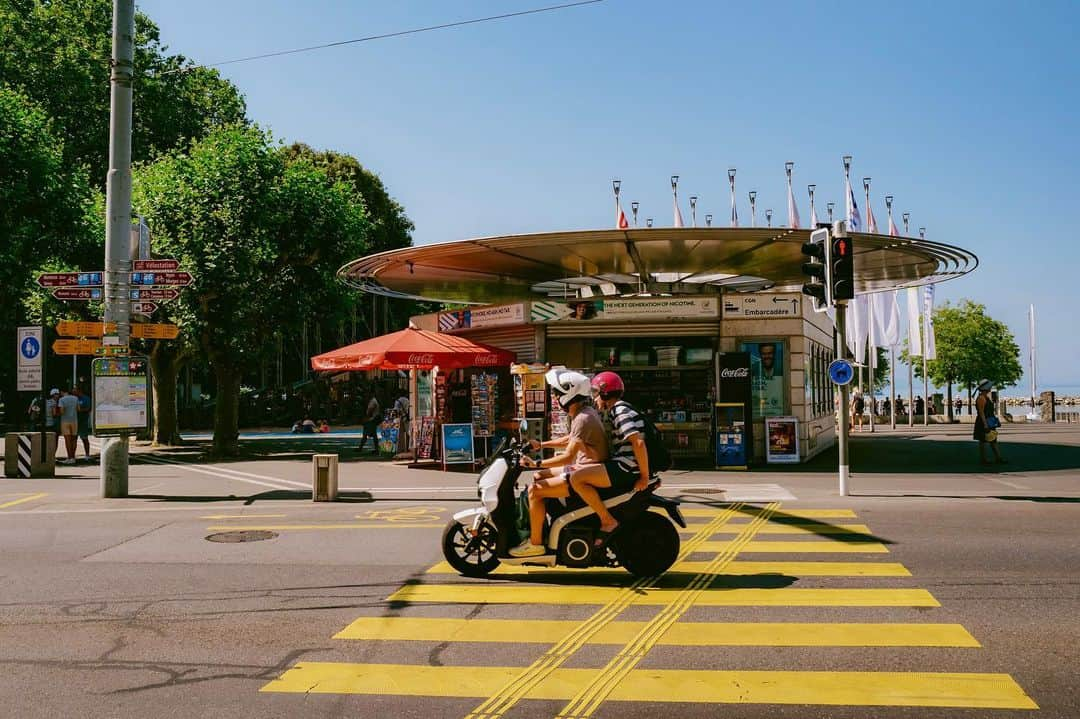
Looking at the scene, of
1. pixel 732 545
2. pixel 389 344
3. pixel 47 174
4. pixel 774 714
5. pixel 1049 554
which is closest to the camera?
pixel 774 714

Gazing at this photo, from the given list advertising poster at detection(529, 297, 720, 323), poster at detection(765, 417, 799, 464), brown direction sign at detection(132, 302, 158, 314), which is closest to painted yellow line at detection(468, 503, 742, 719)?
brown direction sign at detection(132, 302, 158, 314)

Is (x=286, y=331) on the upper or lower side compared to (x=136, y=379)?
upper

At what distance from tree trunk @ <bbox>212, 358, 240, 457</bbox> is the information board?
10634 mm

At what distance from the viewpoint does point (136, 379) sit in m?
14.7

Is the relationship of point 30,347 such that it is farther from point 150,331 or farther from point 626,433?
point 626,433

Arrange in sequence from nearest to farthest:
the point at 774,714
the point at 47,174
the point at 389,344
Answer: the point at 774,714 < the point at 389,344 < the point at 47,174

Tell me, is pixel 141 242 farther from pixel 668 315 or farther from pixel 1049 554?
pixel 1049 554

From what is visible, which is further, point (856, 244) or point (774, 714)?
point (856, 244)

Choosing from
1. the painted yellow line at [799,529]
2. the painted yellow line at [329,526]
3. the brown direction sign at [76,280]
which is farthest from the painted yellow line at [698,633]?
the brown direction sign at [76,280]

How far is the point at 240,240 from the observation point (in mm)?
24016

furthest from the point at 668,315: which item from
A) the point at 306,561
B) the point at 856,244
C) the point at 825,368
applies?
the point at 306,561

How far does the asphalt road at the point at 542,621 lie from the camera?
16.0 ft

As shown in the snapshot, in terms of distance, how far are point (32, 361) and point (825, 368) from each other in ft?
65.7

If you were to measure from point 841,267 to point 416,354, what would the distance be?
9.10m
